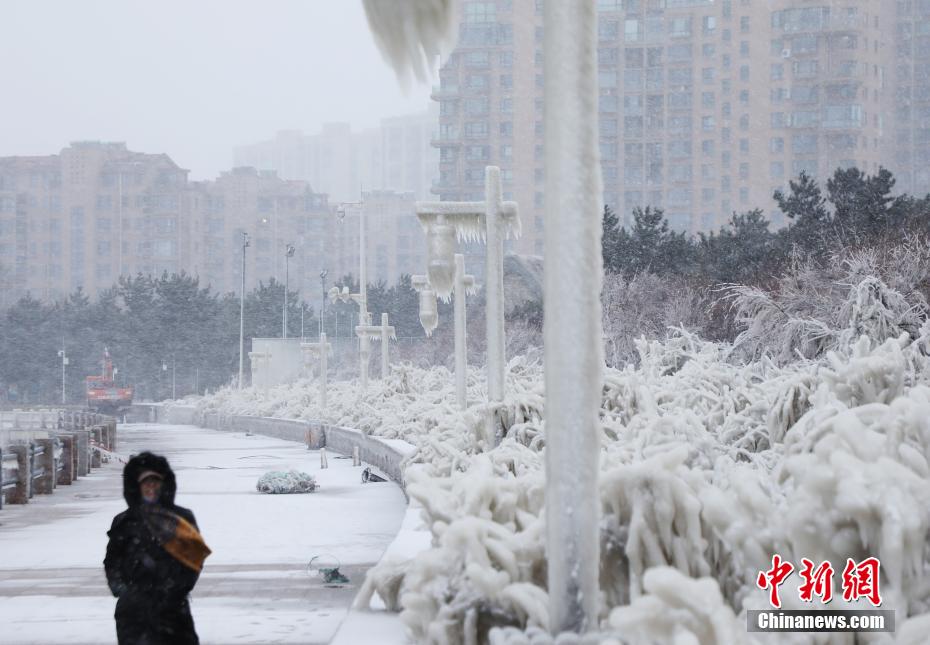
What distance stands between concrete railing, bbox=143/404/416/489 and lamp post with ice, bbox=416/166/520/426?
4218mm

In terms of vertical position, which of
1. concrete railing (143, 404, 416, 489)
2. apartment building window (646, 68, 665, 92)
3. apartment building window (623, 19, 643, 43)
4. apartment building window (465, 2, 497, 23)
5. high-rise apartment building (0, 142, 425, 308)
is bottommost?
concrete railing (143, 404, 416, 489)

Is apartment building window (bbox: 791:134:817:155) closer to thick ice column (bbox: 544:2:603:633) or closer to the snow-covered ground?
the snow-covered ground

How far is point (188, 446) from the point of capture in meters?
45.0

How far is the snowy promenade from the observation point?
33.7 feet

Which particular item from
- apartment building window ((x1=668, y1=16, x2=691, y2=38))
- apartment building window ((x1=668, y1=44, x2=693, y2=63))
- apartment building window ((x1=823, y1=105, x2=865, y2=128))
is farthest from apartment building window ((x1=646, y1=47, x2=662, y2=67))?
apartment building window ((x1=823, y1=105, x2=865, y2=128))

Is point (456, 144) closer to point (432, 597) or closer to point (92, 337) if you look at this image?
point (92, 337)

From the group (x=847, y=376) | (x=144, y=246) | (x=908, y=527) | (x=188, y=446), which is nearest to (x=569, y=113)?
(x=908, y=527)

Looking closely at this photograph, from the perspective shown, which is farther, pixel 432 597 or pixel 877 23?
pixel 877 23

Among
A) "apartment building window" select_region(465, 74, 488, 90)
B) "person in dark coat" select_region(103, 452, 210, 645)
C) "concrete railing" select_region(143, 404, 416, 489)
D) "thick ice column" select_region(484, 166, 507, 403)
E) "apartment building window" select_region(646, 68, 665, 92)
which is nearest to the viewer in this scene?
"person in dark coat" select_region(103, 452, 210, 645)

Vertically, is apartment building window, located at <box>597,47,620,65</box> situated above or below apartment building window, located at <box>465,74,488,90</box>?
above

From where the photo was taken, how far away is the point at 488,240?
15.9 metres

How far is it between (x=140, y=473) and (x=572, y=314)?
90.1 inches

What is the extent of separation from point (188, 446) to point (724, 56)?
97.8m

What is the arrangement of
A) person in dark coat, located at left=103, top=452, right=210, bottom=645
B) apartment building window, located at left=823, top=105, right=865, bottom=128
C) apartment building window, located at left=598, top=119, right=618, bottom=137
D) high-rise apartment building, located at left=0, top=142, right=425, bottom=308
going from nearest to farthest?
person in dark coat, located at left=103, top=452, right=210, bottom=645, apartment building window, located at left=823, top=105, right=865, bottom=128, apartment building window, located at left=598, top=119, right=618, bottom=137, high-rise apartment building, located at left=0, top=142, right=425, bottom=308
